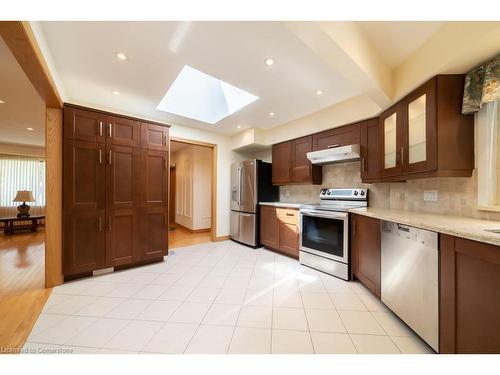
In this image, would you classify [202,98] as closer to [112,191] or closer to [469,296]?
[112,191]

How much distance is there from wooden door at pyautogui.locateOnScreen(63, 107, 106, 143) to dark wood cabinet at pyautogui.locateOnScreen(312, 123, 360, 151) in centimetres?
304

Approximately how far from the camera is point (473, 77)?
1.43m

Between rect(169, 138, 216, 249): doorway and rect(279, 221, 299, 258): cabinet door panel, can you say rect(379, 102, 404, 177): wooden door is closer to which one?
rect(279, 221, 299, 258): cabinet door panel

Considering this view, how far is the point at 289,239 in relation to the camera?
3.17 metres

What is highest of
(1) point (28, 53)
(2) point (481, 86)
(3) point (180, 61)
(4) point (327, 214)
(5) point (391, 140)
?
(3) point (180, 61)

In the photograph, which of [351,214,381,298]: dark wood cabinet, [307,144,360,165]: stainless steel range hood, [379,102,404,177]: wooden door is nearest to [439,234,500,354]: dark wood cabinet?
[351,214,381,298]: dark wood cabinet

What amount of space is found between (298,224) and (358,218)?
997mm

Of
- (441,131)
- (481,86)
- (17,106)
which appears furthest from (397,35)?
(17,106)

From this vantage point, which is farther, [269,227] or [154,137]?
[269,227]

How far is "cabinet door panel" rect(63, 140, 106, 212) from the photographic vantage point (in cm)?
223

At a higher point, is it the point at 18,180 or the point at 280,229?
the point at 18,180

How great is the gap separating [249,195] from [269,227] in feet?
2.49

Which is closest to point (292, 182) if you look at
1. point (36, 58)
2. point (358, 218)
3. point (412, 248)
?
point (358, 218)
